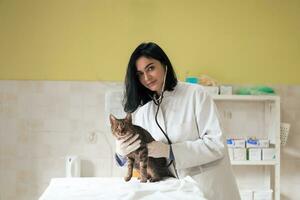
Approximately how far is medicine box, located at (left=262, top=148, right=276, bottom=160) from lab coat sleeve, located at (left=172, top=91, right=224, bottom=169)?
3.25 ft

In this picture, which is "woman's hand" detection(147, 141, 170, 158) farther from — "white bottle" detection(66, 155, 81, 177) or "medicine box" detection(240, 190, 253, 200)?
"medicine box" detection(240, 190, 253, 200)

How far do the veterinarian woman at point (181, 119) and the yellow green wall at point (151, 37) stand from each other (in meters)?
0.99

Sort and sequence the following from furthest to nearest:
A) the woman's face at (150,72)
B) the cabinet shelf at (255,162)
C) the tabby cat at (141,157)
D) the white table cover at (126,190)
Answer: the cabinet shelf at (255,162) → the woman's face at (150,72) → the tabby cat at (141,157) → the white table cover at (126,190)

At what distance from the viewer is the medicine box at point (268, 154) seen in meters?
2.23

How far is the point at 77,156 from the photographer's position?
2.35 meters

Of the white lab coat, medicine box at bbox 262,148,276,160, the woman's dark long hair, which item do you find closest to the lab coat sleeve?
the white lab coat

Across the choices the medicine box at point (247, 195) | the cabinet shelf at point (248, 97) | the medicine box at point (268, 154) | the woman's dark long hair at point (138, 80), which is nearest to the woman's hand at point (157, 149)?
the woman's dark long hair at point (138, 80)

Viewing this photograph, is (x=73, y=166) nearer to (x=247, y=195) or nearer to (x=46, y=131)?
(x=46, y=131)

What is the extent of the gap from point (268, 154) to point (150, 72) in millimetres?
1229

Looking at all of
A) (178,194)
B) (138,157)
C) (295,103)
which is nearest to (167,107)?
(138,157)

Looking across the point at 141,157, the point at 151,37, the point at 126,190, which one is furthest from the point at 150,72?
the point at 151,37

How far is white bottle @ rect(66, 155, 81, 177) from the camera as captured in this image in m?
2.30

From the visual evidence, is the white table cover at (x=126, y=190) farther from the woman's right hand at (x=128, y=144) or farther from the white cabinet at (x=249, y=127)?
the white cabinet at (x=249, y=127)

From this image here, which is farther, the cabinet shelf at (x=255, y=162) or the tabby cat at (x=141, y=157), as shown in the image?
the cabinet shelf at (x=255, y=162)
